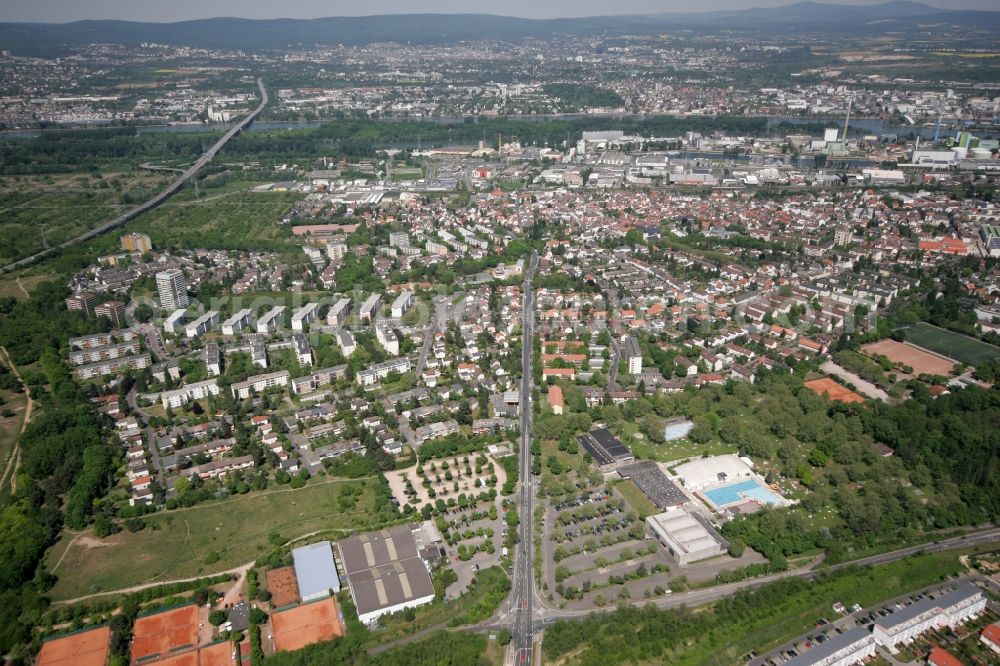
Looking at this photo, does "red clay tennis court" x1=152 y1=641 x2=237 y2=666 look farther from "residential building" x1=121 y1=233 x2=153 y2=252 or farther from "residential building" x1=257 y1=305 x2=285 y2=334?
"residential building" x1=121 y1=233 x2=153 y2=252

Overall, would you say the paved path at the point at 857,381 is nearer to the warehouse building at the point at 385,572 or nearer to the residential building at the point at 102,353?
the warehouse building at the point at 385,572

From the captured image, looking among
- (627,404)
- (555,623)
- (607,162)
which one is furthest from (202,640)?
(607,162)

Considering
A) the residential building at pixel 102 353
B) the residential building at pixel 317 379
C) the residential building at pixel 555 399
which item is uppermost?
the residential building at pixel 102 353

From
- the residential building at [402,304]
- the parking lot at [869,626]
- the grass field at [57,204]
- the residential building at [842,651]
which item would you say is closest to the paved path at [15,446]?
the residential building at [402,304]

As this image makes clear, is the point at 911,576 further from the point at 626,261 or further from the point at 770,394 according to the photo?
the point at 626,261

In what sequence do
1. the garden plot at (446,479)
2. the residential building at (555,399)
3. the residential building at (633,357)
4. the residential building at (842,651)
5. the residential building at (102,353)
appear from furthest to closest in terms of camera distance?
1. the residential building at (102,353)
2. the residential building at (633,357)
3. the residential building at (555,399)
4. the garden plot at (446,479)
5. the residential building at (842,651)

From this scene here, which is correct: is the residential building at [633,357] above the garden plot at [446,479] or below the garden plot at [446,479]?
above

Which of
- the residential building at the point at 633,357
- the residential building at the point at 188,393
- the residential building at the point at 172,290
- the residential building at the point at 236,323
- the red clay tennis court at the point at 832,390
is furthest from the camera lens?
the residential building at the point at 172,290
